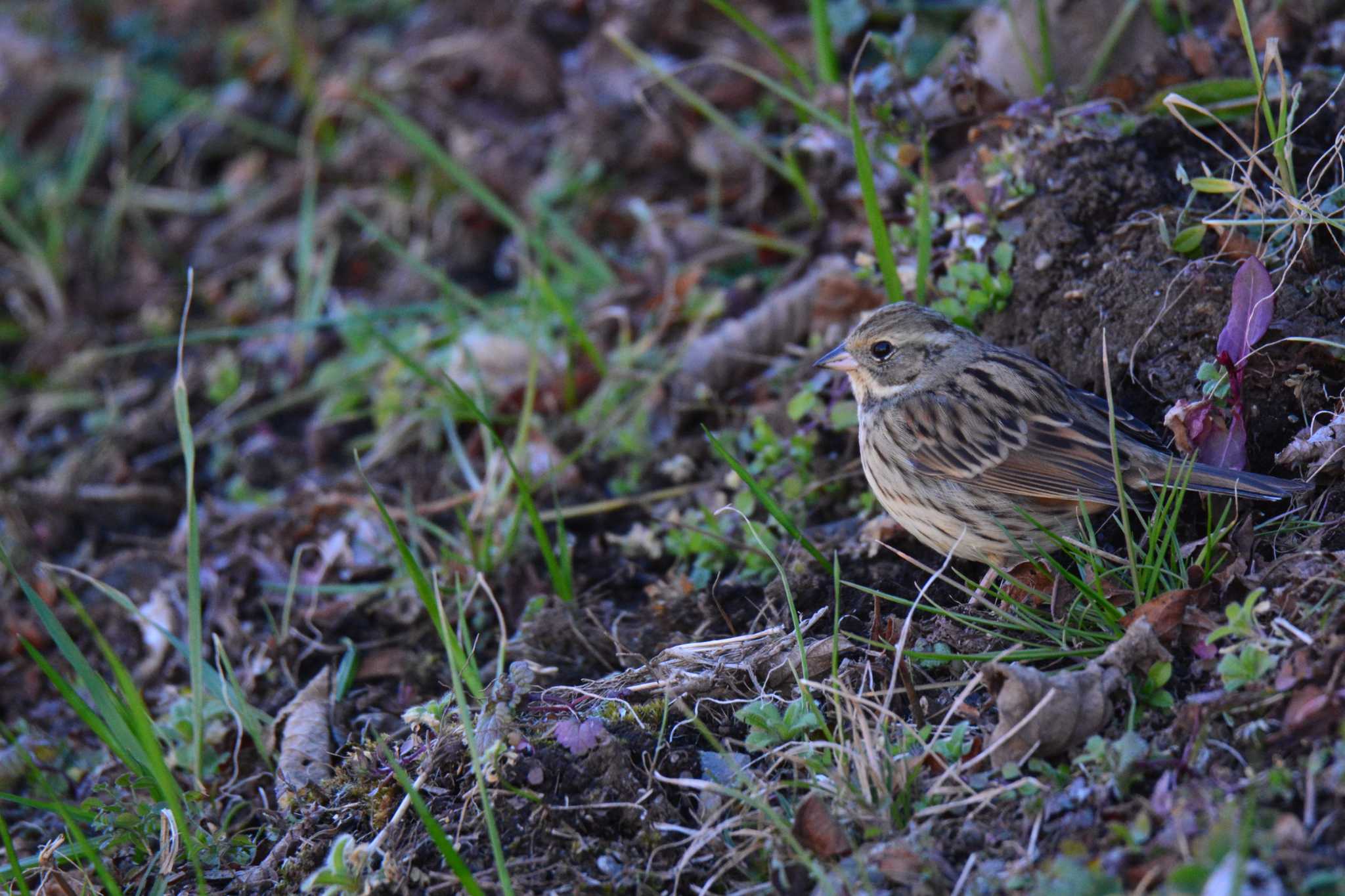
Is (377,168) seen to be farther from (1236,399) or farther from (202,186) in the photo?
(1236,399)

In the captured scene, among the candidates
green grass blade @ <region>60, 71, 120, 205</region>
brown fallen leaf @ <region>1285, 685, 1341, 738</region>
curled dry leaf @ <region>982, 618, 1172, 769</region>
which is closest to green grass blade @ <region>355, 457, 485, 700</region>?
curled dry leaf @ <region>982, 618, 1172, 769</region>

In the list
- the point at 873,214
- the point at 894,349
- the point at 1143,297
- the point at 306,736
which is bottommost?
the point at 306,736

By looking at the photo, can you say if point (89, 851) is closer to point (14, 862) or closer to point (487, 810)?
point (14, 862)

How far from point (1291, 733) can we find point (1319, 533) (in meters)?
0.73

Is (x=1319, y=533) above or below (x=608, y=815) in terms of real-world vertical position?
above

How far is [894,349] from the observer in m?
4.03

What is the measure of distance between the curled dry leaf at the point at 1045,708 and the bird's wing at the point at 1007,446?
0.81 m

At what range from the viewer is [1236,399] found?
3471 mm

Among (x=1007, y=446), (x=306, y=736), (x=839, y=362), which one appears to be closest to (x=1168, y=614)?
(x=1007, y=446)

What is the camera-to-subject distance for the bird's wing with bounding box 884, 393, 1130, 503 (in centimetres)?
362

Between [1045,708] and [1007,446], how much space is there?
1194 millimetres

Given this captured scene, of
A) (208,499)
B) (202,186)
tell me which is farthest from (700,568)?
(202,186)

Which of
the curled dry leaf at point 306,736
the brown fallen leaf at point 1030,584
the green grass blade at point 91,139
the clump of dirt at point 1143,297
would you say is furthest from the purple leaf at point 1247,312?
the green grass blade at point 91,139

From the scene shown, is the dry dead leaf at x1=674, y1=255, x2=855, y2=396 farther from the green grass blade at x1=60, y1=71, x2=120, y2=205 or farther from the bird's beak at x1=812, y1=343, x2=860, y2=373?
the green grass blade at x1=60, y1=71, x2=120, y2=205
